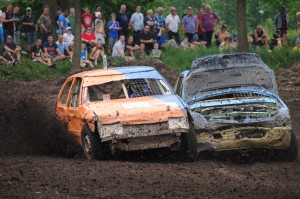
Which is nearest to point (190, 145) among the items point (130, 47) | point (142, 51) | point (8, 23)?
point (8, 23)

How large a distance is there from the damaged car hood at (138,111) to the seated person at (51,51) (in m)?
12.6

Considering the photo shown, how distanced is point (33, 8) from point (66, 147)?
17094 mm

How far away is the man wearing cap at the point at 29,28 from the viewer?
26.2 m

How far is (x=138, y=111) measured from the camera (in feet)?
42.1

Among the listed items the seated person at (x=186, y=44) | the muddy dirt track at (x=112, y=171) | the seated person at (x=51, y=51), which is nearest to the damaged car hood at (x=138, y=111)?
the muddy dirt track at (x=112, y=171)

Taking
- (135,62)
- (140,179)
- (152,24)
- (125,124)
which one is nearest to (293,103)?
(135,62)

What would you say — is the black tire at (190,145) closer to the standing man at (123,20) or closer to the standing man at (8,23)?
the standing man at (8,23)

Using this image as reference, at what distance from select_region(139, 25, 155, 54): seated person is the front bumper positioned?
14.6 meters

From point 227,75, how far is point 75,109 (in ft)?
9.31

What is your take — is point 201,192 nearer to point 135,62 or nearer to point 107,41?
point 135,62

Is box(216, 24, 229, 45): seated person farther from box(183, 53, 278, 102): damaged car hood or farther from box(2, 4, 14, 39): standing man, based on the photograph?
box(183, 53, 278, 102): damaged car hood

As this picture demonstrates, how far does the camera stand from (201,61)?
51.9 ft

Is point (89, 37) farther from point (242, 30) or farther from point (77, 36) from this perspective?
point (242, 30)

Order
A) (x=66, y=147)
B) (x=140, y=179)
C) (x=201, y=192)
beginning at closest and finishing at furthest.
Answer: (x=201, y=192)
(x=140, y=179)
(x=66, y=147)
